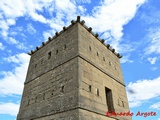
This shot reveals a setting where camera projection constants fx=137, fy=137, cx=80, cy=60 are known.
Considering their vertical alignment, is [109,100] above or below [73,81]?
below

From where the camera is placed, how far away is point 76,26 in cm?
966

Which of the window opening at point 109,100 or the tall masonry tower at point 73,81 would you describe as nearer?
the tall masonry tower at point 73,81

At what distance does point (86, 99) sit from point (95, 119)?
113 centimetres

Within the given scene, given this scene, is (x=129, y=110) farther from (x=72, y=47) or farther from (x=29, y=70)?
(x=29, y=70)

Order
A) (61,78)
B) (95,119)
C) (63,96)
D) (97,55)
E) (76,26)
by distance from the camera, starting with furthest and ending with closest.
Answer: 1. (97,55)
2. (76,26)
3. (61,78)
4. (63,96)
5. (95,119)

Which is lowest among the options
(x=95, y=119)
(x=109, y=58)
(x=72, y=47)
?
(x=95, y=119)

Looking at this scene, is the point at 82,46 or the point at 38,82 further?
the point at 38,82

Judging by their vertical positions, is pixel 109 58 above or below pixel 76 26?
below

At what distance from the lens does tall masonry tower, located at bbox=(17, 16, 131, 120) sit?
23.7 ft

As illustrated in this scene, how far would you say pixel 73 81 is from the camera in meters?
7.48

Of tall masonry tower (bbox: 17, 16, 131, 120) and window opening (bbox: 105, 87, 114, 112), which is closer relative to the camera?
tall masonry tower (bbox: 17, 16, 131, 120)

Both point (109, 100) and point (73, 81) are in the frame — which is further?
point (109, 100)

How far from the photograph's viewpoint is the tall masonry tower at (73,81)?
7211 millimetres

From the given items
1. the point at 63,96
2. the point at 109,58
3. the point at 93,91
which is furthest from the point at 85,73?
the point at 109,58
